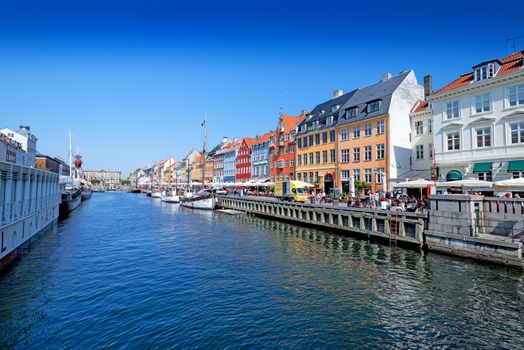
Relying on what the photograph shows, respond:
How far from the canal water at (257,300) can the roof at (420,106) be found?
25848 millimetres

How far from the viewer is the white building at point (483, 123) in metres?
25.3

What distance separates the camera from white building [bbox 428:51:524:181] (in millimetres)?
25344

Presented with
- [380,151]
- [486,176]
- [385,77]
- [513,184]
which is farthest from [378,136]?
[513,184]

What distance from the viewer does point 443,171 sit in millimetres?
30469

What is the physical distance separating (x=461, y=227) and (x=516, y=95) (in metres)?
15.6

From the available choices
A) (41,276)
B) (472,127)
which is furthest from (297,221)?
(41,276)

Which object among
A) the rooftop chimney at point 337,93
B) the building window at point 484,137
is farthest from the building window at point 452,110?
the rooftop chimney at point 337,93

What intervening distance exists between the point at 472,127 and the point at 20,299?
34.3 metres

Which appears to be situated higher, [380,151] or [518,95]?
[518,95]

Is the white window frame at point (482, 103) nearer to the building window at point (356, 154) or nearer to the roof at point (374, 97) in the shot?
the roof at point (374, 97)

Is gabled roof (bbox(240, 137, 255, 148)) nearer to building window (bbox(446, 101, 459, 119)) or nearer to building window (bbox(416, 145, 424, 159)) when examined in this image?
building window (bbox(416, 145, 424, 159))

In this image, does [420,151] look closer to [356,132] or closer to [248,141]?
[356,132]

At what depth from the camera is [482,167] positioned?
27.0m

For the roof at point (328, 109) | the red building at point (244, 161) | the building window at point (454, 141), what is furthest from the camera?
the red building at point (244, 161)
